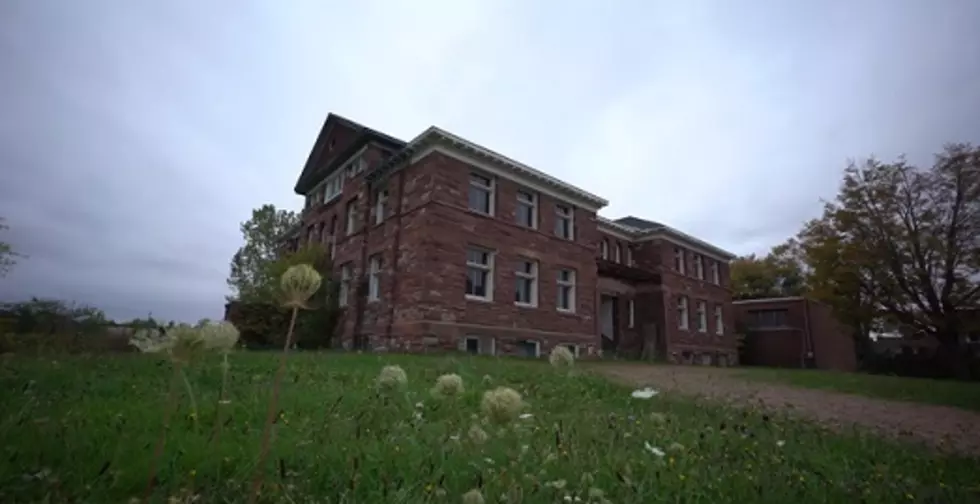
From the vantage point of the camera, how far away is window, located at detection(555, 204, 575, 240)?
24.3 m

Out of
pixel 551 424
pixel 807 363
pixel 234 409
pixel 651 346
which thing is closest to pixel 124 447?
pixel 234 409

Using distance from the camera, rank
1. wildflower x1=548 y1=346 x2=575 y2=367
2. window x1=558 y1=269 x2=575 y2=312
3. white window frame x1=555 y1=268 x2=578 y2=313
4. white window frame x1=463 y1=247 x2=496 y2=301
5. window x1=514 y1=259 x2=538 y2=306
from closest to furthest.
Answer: wildflower x1=548 y1=346 x2=575 y2=367 → white window frame x1=463 y1=247 x2=496 y2=301 → window x1=514 y1=259 x2=538 y2=306 → white window frame x1=555 y1=268 x2=578 y2=313 → window x1=558 y1=269 x2=575 y2=312

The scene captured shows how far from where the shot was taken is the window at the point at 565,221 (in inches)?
958

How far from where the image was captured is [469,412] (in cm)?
500

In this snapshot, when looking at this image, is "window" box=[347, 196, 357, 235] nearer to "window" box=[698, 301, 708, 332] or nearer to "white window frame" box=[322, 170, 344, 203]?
"white window frame" box=[322, 170, 344, 203]

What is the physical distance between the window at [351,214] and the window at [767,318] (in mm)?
33897

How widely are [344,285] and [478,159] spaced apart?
28.9 ft

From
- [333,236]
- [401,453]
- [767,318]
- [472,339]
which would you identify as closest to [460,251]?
[472,339]

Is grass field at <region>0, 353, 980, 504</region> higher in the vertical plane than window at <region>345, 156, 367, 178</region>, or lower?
lower

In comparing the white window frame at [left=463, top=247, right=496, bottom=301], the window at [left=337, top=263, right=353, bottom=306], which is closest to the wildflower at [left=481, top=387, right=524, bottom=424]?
the white window frame at [left=463, top=247, right=496, bottom=301]

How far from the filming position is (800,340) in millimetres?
38938

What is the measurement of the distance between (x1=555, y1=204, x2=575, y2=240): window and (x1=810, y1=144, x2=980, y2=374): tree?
12293mm

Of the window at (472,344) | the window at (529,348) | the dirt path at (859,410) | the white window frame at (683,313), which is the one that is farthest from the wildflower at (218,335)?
the white window frame at (683,313)

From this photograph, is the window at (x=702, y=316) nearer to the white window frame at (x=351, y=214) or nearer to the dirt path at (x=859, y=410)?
the dirt path at (x=859, y=410)
